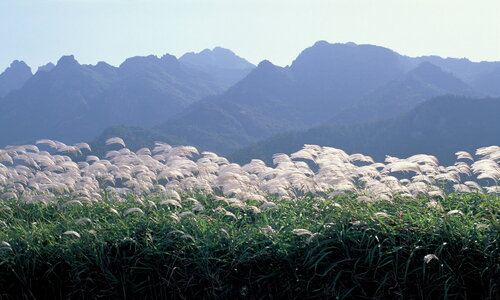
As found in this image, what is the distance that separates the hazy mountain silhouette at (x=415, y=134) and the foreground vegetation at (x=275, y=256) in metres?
76.6

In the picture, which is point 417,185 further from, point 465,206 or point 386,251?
point 386,251

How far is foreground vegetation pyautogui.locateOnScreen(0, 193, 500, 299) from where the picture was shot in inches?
148

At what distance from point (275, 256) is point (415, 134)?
89.8 meters

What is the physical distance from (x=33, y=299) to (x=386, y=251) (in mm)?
3055

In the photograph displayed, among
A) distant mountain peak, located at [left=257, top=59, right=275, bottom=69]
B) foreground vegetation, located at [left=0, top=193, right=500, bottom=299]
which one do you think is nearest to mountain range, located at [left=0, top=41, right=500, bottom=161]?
distant mountain peak, located at [left=257, top=59, right=275, bottom=69]

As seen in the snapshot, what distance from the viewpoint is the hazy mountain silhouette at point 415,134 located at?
83750mm

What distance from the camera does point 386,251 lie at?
3.81 m

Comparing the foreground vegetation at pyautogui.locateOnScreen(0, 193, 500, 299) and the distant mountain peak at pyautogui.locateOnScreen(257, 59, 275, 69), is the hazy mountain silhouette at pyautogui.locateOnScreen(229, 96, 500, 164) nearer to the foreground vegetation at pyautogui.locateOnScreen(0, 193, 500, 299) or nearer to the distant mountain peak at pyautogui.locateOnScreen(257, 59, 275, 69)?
the foreground vegetation at pyautogui.locateOnScreen(0, 193, 500, 299)

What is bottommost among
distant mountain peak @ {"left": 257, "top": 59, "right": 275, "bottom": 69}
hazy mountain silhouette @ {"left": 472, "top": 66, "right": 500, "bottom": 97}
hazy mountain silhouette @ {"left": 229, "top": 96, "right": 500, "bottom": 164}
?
hazy mountain silhouette @ {"left": 229, "top": 96, "right": 500, "bottom": 164}

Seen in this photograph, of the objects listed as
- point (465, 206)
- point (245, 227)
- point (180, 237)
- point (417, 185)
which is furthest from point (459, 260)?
point (180, 237)

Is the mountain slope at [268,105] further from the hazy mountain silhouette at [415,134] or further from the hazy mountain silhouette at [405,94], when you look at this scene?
the hazy mountain silhouette at [415,134]

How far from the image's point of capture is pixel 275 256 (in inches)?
160

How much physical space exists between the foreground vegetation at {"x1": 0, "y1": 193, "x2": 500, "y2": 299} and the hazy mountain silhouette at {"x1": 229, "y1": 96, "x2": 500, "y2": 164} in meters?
76.6

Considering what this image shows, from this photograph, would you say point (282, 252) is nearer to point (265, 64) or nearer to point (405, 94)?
point (405, 94)
